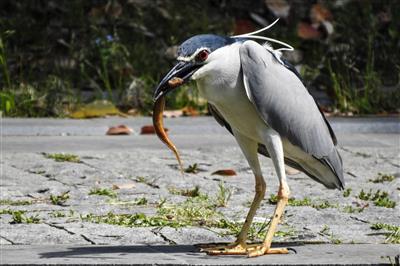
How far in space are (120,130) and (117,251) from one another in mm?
4476

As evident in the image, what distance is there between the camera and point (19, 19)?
40.3 feet

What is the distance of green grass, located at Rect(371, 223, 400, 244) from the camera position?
6.28 metres

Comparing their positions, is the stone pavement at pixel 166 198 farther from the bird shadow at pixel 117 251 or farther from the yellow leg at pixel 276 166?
the yellow leg at pixel 276 166

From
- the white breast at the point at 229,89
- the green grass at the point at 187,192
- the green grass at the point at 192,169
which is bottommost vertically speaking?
the green grass at the point at 192,169

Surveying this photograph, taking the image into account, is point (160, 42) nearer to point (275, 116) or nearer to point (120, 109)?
point (120, 109)

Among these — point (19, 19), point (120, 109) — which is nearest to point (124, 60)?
point (120, 109)

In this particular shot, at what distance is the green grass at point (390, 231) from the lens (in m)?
6.28

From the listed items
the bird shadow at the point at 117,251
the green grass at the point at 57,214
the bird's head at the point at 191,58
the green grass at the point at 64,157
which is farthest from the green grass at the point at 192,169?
the bird's head at the point at 191,58

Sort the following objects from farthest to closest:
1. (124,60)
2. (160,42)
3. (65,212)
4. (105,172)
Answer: (160,42), (124,60), (105,172), (65,212)

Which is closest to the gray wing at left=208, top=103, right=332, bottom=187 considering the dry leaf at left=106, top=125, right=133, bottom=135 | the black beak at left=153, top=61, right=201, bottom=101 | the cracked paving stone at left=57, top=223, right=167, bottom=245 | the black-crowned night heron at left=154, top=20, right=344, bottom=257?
the black-crowned night heron at left=154, top=20, right=344, bottom=257

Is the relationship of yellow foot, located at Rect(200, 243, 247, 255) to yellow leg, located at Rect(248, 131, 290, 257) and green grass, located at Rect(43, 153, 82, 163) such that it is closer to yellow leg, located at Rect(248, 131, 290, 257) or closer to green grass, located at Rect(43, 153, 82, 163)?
yellow leg, located at Rect(248, 131, 290, 257)

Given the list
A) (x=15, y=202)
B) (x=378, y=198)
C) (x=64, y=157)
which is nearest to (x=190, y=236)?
(x=15, y=202)

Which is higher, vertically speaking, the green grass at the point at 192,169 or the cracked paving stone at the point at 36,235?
the cracked paving stone at the point at 36,235

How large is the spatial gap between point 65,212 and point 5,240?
891mm
